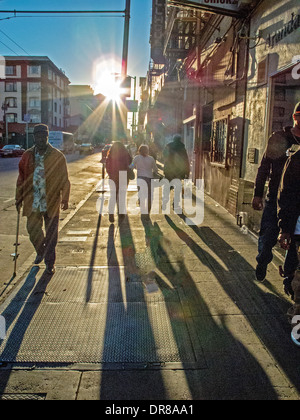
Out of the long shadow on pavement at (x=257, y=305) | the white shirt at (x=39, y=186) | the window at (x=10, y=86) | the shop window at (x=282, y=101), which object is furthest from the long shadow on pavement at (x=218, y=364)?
the window at (x=10, y=86)

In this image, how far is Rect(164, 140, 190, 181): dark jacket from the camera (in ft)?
31.7

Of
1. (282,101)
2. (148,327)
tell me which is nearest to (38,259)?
(148,327)

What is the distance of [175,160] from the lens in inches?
380

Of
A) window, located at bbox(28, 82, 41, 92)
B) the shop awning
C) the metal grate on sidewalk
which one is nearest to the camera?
the metal grate on sidewalk

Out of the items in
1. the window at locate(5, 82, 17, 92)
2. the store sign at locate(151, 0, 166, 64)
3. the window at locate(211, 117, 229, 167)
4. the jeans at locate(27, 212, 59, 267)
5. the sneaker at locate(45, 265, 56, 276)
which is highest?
the window at locate(5, 82, 17, 92)

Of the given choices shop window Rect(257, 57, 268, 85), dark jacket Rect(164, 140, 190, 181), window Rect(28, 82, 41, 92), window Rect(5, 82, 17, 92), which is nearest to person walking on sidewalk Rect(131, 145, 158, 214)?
dark jacket Rect(164, 140, 190, 181)

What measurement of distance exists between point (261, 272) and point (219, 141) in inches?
268

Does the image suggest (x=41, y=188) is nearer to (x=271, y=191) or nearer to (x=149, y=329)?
(x=149, y=329)

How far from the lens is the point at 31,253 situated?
21.8 feet

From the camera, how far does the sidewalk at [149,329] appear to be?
2932 millimetres

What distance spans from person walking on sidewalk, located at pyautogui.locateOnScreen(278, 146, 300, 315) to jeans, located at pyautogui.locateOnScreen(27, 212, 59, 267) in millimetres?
3039

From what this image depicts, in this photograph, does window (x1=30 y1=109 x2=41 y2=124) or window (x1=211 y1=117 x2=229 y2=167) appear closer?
window (x1=211 y1=117 x2=229 y2=167)

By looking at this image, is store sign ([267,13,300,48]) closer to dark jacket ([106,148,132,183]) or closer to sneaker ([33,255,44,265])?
dark jacket ([106,148,132,183])

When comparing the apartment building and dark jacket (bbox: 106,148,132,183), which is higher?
the apartment building
